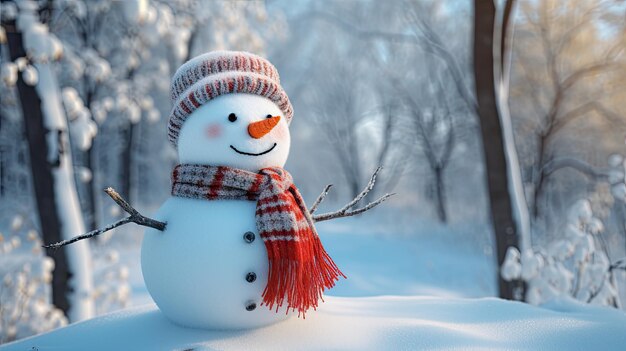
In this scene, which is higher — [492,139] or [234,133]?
[492,139]

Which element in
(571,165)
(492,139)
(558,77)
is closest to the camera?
(492,139)

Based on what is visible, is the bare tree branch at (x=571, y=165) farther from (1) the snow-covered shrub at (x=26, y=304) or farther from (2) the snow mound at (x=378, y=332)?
(1) the snow-covered shrub at (x=26, y=304)

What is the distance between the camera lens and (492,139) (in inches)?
154

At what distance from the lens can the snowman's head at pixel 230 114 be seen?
1.78 metres

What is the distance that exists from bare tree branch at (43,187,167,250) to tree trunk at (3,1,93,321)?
6.43 ft

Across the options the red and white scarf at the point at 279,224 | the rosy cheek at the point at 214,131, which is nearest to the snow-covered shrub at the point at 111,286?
the red and white scarf at the point at 279,224

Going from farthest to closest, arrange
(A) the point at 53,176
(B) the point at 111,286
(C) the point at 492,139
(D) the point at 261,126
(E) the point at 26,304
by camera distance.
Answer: (B) the point at 111,286 → (C) the point at 492,139 → (E) the point at 26,304 → (A) the point at 53,176 → (D) the point at 261,126

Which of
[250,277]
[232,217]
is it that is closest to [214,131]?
[232,217]

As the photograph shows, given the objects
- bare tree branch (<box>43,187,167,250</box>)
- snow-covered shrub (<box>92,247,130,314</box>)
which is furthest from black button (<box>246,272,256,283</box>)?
snow-covered shrub (<box>92,247,130,314</box>)

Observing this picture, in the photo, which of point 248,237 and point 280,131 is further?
point 280,131

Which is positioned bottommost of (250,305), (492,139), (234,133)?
(250,305)

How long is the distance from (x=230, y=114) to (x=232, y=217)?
40 cm

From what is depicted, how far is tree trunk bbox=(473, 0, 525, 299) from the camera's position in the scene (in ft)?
12.7

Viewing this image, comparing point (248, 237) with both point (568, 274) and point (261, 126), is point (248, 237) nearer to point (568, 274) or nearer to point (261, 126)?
point (261, 126)
